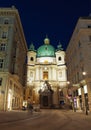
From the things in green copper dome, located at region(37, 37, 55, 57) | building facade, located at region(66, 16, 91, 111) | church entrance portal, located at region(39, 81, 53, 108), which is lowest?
church entrance portal, located at region(39, 81, 53, 108)

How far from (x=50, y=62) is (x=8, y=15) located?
36.6m

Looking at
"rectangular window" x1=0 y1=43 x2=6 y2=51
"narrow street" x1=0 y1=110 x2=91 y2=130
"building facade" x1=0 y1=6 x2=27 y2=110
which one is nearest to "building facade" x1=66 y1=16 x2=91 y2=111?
"building facade" x1=0 y1=6 x2=27 y2=110

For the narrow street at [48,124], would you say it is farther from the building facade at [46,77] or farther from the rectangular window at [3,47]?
the building facade at [46,77]

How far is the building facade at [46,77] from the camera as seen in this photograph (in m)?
60.6

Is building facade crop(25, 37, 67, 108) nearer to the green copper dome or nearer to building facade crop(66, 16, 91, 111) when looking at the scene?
the green copper dome

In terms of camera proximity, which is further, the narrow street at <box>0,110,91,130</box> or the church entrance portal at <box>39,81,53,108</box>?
the church entrance portal at <box>39,81,53,108</box>

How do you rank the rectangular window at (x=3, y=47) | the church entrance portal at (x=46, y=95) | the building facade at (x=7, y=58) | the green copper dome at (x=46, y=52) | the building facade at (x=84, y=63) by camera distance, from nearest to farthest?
the building facade at (x=7, y=58) → the building facade at (x=84, y=63) → the rectangular window at (x=3, y=47) → the church entrance portal at (x=46, y=95) → the green copper dome at (x=46, y=52)

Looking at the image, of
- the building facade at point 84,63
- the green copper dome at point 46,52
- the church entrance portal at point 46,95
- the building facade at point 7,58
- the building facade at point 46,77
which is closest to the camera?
the building facade at point 7,58

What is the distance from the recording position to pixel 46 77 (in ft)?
224

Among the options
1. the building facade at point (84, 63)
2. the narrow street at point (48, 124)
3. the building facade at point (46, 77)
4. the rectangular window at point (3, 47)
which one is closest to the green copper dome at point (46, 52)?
the building facade at point (46, 77)

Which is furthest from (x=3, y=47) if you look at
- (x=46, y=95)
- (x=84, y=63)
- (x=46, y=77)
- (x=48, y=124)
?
(x=46, y=77)

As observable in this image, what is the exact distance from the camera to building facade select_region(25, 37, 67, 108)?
6056 centimetres

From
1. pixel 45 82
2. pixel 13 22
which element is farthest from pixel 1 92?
pixel 45 82

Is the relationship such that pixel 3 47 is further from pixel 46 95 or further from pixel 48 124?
pixel 46 95
